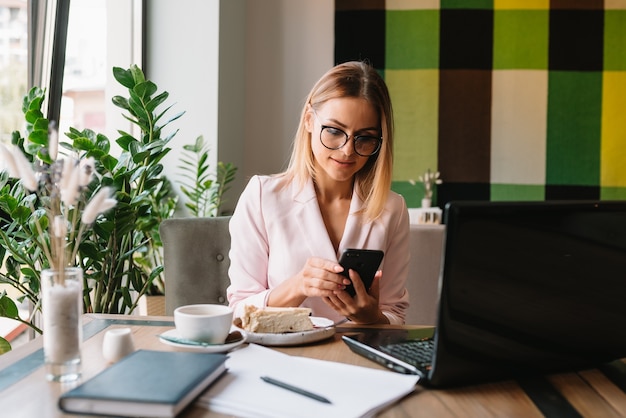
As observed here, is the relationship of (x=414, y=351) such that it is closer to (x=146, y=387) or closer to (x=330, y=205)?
(x=146, y=387)

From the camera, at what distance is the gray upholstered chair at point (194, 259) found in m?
1.89

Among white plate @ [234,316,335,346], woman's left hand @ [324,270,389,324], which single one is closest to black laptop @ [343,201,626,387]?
white plate @ [234,316,335,346]

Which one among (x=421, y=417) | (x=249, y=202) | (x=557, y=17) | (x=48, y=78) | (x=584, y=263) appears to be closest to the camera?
(x=421, y=417)

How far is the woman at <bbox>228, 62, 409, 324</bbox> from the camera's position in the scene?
68.3 inches

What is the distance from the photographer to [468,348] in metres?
1.02

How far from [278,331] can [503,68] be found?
331 cm

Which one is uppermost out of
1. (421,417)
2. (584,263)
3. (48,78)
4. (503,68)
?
(503,68)

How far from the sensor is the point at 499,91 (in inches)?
165

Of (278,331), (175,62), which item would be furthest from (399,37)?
(278,331)

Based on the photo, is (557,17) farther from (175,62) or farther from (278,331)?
(278,331)

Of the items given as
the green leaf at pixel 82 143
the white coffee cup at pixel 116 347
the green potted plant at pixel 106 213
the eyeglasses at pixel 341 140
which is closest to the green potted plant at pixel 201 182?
the green potted plant at pixel 106 213

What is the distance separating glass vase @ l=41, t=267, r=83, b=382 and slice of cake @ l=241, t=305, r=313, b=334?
1.12 ft

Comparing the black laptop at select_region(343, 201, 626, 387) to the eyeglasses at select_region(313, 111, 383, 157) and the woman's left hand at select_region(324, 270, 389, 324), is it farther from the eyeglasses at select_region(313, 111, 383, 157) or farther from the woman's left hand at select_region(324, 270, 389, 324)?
the eyeglasses at select_region(313, 111, 383, 157)

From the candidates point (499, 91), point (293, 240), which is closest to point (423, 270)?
point (293, 240)
